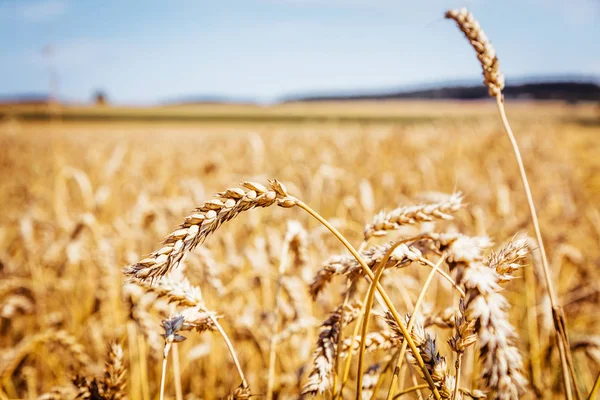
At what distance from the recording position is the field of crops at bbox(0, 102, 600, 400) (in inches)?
28.3

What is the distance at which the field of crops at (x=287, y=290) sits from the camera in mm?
719

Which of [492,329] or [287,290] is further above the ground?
[492,329]

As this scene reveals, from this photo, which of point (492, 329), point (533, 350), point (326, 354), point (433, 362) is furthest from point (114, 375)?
point (533, 350)

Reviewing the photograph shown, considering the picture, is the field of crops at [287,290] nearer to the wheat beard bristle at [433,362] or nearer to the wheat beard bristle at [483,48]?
the wheat beard bristle at [433,362]

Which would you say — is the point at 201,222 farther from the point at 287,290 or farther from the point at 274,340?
the point at 287,290

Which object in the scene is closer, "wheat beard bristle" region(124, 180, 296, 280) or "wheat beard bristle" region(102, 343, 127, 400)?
"wheat beard bristle" region(124, 180, 296, 280)

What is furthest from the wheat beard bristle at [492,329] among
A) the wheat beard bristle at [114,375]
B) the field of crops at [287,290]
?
the wheat beard bristle at [114,375]

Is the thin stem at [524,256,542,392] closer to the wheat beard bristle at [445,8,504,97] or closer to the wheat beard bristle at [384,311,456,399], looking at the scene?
the wheat beard bristle at [384,311,456,399]

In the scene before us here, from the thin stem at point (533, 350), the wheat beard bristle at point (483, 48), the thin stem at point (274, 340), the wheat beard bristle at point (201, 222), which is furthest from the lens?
the thin stem at point (533, 350)

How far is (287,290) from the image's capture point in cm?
184

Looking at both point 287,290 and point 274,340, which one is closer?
point 274,340

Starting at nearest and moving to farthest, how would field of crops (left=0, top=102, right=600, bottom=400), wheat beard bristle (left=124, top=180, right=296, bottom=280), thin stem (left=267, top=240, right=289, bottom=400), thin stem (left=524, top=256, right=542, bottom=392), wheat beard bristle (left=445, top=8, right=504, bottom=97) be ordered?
1. wheat beard bristle (left=124, top=180, right=296, bottom=280)
2. field of crops (left=0, top=102, right=600, bottom=400)
3. wheat beard bristle (left=445, top=8, right=504, bottom=97)
4. thin stem (left=267, top=240, right=289, bottom=400)
5. thin stem (left=524, top=256, right=542, bottom=392)

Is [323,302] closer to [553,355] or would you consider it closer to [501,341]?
[553,355]

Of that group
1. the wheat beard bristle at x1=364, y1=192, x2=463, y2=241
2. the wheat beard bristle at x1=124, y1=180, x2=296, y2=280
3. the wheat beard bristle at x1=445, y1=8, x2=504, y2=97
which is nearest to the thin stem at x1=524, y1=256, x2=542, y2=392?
the wheat beard bristle at x1=364, y1=192, x2=463, y2=241
